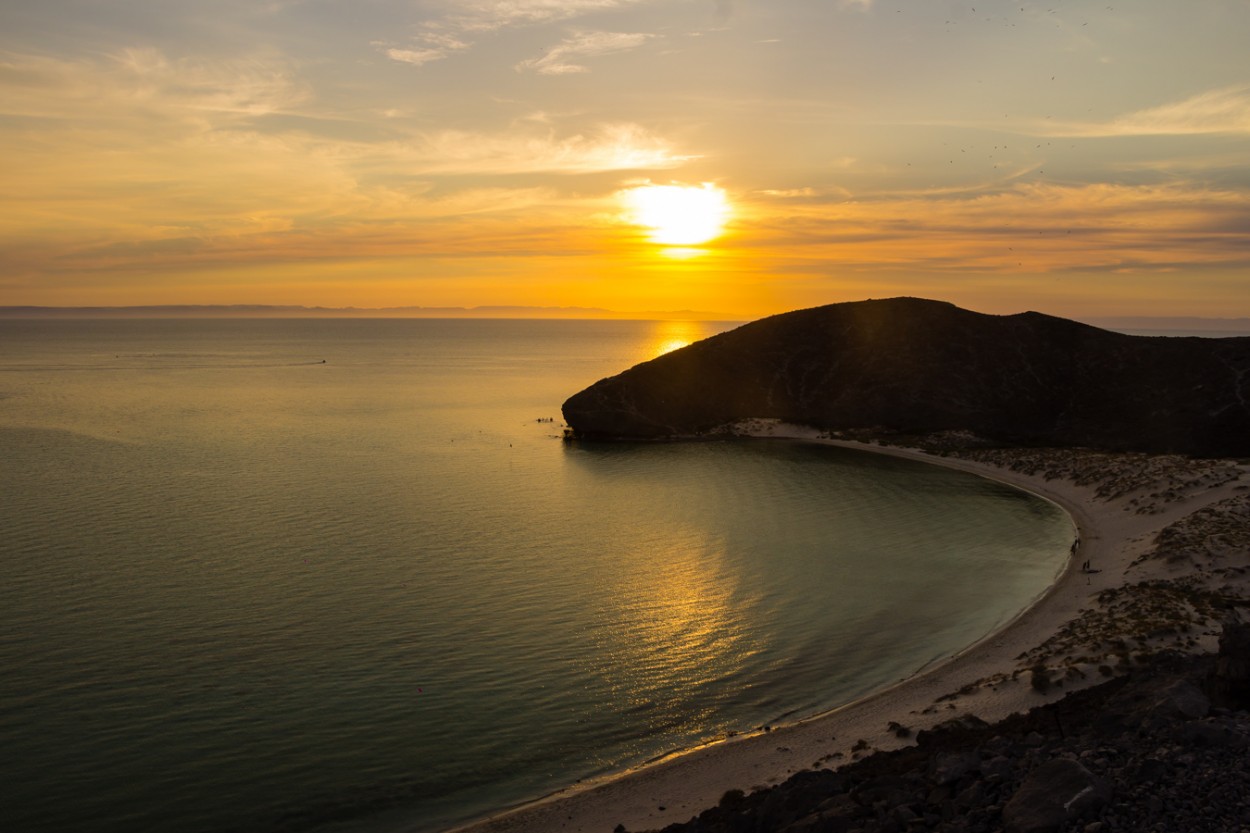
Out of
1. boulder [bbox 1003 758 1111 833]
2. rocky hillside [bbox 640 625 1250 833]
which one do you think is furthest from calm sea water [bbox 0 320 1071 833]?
boulder [bbox 1003 758 1111 833]

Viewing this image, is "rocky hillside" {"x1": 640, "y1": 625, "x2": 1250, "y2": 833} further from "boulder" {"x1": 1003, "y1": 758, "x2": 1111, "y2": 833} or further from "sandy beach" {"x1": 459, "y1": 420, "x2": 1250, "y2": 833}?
"sandy beach" {"x1": 459, "y1": 420, "x2": 1250, "y2": 833}

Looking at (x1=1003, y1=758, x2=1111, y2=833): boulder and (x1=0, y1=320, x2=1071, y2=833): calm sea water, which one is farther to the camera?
(x1=0, y1=320, x2=1071, y2=833): calm sea water

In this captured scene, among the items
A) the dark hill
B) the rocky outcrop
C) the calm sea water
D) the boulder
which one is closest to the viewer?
the boulder

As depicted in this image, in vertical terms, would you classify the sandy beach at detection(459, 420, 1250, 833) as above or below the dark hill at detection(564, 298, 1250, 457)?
below

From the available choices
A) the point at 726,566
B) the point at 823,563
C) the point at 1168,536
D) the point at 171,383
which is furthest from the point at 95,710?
the point at 171,383

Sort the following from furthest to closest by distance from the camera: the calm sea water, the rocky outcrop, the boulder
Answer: the calm sea water < the rocky outcrop < the boulder

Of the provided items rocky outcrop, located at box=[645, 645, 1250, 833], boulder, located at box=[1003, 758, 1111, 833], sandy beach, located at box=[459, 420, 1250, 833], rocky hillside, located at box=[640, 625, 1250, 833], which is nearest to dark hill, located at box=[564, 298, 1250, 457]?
sandy beach, located at box=[459, 420, 1250, 833]

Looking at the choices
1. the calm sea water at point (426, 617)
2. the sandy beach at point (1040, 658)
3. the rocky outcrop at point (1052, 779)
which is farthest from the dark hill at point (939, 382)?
the rocky outcrop at point (1052, 779)
